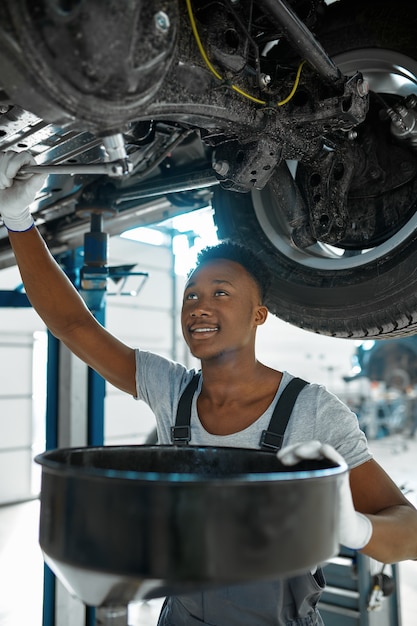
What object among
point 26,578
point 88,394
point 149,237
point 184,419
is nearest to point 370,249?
point 184,419

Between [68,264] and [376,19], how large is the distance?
52.5 inches

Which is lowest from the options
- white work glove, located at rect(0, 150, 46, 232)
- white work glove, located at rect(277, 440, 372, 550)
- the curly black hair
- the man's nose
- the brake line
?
white work glove, located at rect(277, 440, 372, 550)

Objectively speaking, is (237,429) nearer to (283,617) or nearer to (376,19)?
(283,617)

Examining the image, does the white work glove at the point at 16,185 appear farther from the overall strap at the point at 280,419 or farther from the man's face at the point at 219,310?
the overall strap at the point at 280,419

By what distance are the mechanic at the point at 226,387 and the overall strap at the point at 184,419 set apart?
2cm

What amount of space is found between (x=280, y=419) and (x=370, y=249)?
1.61ft

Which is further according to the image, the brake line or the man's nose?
the man's nose

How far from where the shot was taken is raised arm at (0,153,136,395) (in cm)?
119

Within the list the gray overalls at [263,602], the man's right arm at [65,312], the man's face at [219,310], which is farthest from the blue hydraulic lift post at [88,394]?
the gray overalls at [263,602]

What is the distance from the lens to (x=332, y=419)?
105 cm

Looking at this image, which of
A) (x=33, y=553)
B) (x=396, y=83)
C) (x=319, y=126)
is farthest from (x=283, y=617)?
(x=33, y=553)

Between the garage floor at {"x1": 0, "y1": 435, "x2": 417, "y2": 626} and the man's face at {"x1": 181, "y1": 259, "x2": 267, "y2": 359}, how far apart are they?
55.0 inches

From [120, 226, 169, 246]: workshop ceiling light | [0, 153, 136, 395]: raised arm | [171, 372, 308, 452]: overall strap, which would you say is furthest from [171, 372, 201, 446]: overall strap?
[120, 226, 169, 246]: workshop ceiling light

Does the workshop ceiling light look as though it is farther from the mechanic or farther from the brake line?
the brake line
